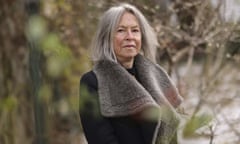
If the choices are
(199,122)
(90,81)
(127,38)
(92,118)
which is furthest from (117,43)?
(199,122)

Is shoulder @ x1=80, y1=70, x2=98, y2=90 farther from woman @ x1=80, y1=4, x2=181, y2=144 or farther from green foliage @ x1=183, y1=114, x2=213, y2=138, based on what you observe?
green foliage @ x1=183, y1=114, x2=213, y2=138

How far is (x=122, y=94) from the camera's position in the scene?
223 centimetres

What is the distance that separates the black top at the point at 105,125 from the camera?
2.14 m

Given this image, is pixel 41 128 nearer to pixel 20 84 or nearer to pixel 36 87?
pixel 36 87

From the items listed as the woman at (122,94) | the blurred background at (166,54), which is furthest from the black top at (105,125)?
the blurred background at (166,54)

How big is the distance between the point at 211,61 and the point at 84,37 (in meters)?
1.01

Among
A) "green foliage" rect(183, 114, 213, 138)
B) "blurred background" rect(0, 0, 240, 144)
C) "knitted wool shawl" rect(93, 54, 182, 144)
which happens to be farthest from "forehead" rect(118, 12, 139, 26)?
"blurred background" rect(0, 0, 240, 144)

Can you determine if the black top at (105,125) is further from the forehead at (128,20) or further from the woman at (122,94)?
the forehead at (128,20)

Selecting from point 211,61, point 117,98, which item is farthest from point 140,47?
point 211,61

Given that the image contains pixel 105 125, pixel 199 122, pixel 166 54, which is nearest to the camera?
pixel 199 122

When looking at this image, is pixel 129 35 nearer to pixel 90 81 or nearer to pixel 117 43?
pixel 117 43

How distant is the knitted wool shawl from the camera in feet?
7.16

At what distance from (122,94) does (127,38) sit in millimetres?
188

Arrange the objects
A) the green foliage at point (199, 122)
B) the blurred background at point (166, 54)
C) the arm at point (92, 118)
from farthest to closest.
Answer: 1. the blurred background at point (166, 54)
2. the arm at point (92, 118)
3. the green foliage at point (199, 122)
